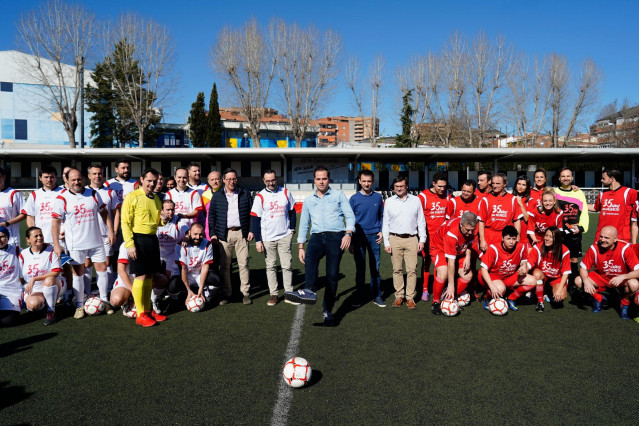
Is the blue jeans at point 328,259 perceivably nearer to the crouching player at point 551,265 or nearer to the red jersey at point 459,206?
the red jersey at point 459,206

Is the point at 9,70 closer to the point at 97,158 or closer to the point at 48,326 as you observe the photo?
the point at 97,158

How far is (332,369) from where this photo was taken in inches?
146

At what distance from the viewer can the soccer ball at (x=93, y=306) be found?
525 cm

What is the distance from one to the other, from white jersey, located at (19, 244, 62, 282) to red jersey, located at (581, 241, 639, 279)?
6.78m

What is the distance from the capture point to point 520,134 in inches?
1458

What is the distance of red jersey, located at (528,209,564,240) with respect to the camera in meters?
5.99

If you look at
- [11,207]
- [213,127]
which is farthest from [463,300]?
[213,127]

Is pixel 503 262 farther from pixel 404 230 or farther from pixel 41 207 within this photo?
pixel 41 207

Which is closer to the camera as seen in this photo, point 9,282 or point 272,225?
point 9,282

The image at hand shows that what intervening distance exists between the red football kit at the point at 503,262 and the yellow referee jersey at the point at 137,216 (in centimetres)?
419

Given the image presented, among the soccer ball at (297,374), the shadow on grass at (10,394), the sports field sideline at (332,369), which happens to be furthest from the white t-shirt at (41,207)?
the soccer ball at (297,374)

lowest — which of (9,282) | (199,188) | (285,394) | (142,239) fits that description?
(285,394)

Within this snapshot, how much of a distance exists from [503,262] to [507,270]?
0.46ft

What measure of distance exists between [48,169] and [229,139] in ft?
138
